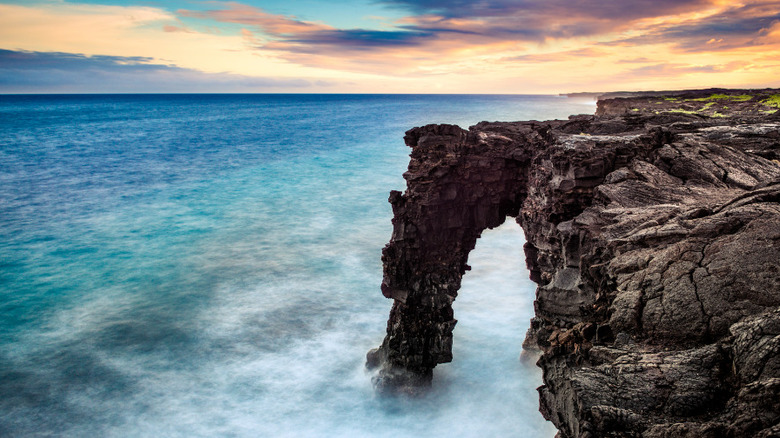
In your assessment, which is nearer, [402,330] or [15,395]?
[402,330]

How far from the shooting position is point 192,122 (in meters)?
129

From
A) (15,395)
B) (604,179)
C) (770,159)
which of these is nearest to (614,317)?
(604,179)

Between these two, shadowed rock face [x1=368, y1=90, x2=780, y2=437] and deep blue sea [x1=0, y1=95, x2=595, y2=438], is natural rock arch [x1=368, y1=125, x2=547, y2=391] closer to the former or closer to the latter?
shadowed rock face [x1=368, y1=90, x2=780, y2=437]

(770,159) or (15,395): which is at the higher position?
(770,159)

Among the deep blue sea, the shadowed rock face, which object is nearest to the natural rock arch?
the shadowed rock face

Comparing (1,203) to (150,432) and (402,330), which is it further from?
(402,330)

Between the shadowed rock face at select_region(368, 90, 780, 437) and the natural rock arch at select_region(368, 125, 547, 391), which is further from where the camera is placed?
the natural rock arch at select_region(368, 125, 547, 391)

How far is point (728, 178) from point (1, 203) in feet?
202

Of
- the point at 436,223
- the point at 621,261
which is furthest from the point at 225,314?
the point at 621,261

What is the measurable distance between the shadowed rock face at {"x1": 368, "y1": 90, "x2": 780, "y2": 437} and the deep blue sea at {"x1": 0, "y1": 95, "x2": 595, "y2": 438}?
9.04 ft

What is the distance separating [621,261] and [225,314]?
24.8m

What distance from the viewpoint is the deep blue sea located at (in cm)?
1961

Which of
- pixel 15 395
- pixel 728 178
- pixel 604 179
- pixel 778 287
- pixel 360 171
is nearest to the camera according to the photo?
pixel 778 287

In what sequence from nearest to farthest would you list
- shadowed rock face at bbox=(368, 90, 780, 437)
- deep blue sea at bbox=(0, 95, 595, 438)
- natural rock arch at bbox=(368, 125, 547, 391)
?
shadowed rock face at bbox=(368, 90, 780, 437), natural rock arch at bbox=(368, 125, 547, 391), deep blue sea at bbox=(0, 95, 595, 438)
